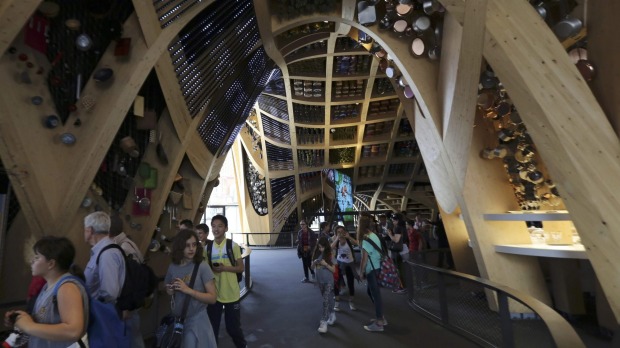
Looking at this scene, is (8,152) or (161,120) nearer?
(8,152)

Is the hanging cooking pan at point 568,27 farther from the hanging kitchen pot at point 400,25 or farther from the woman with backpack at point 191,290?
the woman with backpack at point 191,290

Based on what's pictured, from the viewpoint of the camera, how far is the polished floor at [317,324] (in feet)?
13.2

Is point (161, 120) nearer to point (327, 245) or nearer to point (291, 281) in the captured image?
point (327, 245)

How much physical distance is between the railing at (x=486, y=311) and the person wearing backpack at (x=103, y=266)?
232 centimetres

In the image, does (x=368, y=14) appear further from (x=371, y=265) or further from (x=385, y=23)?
(x=371, y=265)

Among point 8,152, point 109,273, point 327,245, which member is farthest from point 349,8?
point 109,273

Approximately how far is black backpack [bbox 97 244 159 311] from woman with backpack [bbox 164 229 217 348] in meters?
0.15

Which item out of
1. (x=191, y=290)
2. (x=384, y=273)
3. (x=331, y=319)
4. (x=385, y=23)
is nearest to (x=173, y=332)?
(x=191, y=290)

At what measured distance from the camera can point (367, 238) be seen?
4.85 meters

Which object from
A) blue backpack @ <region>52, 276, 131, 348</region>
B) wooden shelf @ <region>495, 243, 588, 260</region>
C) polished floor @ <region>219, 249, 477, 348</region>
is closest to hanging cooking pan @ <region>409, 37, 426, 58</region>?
→ wooden shelf @ <region>495, 243, 588, 260</region>

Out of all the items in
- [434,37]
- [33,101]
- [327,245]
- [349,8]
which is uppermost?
[349,8]

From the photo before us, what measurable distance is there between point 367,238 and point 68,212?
11.0ft

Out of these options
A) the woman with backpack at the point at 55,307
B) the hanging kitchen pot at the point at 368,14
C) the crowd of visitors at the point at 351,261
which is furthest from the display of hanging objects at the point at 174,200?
the hanging kitchen pot at the point at 368,14

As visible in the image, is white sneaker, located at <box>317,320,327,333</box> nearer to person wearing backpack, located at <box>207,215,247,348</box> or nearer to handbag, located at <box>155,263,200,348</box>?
person wearing backpack, located at <box>207,215,247,348</box>
